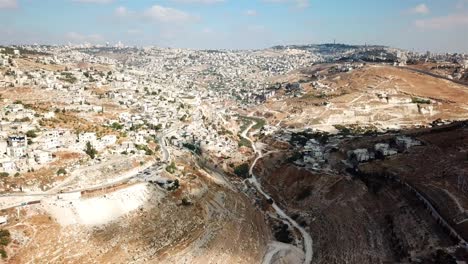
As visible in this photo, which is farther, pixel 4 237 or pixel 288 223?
pixel 288 223

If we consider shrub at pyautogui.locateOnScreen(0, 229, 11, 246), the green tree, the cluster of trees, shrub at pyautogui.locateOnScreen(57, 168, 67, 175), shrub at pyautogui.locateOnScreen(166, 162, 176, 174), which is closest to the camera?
the cluster of trees

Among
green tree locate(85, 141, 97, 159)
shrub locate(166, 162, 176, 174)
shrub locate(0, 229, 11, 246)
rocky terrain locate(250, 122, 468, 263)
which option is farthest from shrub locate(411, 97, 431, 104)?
shrub locate(0, 229, 11, 246)

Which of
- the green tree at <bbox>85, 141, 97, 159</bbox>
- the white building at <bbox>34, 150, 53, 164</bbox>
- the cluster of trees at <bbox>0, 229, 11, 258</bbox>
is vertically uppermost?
the white building at <bbox>34, 150, 53, 164</bbox>

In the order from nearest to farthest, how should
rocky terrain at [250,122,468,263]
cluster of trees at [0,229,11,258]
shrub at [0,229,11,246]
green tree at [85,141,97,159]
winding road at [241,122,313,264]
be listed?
1. cluster of trees at [0,229,11,258]
2. shrub at [0,229,11,246]
3. rocky terrain at [250,122,468,263]
4. winding road at [241,122,313,264]
5. green tree at [85,141,97,159]

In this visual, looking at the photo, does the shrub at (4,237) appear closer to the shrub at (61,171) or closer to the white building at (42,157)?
the shrub at (61,171)

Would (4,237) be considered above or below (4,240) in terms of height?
above

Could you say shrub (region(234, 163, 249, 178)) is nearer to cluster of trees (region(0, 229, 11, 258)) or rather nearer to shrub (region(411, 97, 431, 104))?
cluster of trees (region(0, 229, 11, 258))

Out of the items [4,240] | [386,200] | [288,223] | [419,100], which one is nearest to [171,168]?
[288,223]

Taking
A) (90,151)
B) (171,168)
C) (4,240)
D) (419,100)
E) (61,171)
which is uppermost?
(90,151)

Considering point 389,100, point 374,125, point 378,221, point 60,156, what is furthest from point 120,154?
point 389,100

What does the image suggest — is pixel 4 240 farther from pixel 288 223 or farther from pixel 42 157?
pixel 288 223

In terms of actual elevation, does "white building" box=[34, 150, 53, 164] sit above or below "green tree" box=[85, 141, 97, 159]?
above
